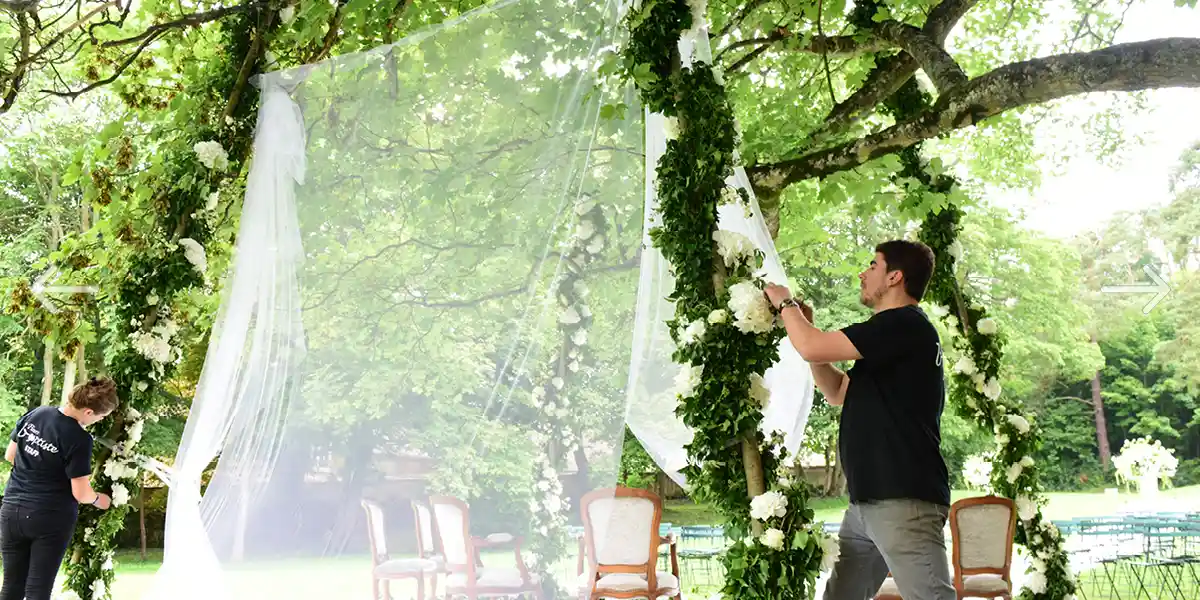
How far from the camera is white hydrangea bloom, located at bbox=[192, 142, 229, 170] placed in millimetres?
3873

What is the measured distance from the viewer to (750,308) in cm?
283

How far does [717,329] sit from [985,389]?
9.68ft

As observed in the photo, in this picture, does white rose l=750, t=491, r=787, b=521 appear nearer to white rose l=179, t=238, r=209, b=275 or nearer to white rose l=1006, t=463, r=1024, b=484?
white rose l=179, t=238, r=209, b=275

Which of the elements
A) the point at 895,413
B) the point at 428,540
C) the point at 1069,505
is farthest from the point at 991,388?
the point at 1069,505

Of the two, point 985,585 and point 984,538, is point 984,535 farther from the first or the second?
point 985,585

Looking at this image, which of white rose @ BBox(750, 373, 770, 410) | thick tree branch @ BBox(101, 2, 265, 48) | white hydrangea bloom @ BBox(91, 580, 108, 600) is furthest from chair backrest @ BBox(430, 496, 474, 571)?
thick tree branch @ BBox(101, 2, 265, 48)

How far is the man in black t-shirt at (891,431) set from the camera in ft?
8.94

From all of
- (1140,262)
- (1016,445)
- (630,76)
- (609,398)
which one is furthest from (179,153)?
(1140,262)

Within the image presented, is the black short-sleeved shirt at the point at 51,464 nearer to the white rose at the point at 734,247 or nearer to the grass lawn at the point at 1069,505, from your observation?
the white rose at the point at 734,247

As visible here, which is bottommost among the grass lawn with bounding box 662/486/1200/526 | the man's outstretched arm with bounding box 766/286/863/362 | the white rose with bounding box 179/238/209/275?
the grass lawn with bounding box 662/486/1200/526

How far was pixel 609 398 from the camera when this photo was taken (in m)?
2.75

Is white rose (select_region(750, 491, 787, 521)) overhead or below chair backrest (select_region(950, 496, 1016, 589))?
overhead

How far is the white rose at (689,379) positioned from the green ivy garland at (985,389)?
99.8 inches

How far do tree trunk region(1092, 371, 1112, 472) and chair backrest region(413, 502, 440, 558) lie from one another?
19392 mm
